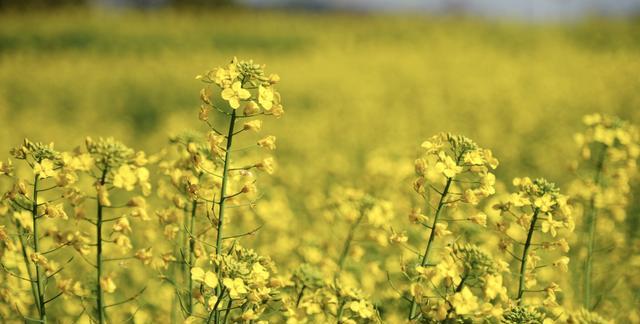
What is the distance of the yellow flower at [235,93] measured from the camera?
170 centimetres

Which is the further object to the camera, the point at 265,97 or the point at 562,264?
the point at 562,264

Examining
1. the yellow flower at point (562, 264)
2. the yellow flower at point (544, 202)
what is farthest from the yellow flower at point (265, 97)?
the yellow flower at point (562, 264)

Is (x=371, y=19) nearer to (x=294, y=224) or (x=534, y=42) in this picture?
(x=534, y=42)

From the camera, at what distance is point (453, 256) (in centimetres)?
167

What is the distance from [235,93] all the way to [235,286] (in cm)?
64

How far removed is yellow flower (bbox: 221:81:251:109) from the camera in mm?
1697

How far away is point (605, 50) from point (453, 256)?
15.5 metres

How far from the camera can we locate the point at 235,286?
1.57 m

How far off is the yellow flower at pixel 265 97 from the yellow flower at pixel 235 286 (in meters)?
0.59

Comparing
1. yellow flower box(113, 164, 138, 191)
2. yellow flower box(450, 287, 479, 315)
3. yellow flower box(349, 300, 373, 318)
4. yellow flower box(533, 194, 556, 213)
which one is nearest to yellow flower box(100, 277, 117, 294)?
yellow flower box(113, 164, 138, 191)

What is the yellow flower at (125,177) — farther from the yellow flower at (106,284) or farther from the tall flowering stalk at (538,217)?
the tall flowering stalk at (538,217)

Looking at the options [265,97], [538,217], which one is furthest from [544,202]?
[265,97]

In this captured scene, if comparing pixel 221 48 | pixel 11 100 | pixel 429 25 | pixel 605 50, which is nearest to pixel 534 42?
pixel 605 50

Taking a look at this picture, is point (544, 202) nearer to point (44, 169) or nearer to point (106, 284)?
point (106, 284)
